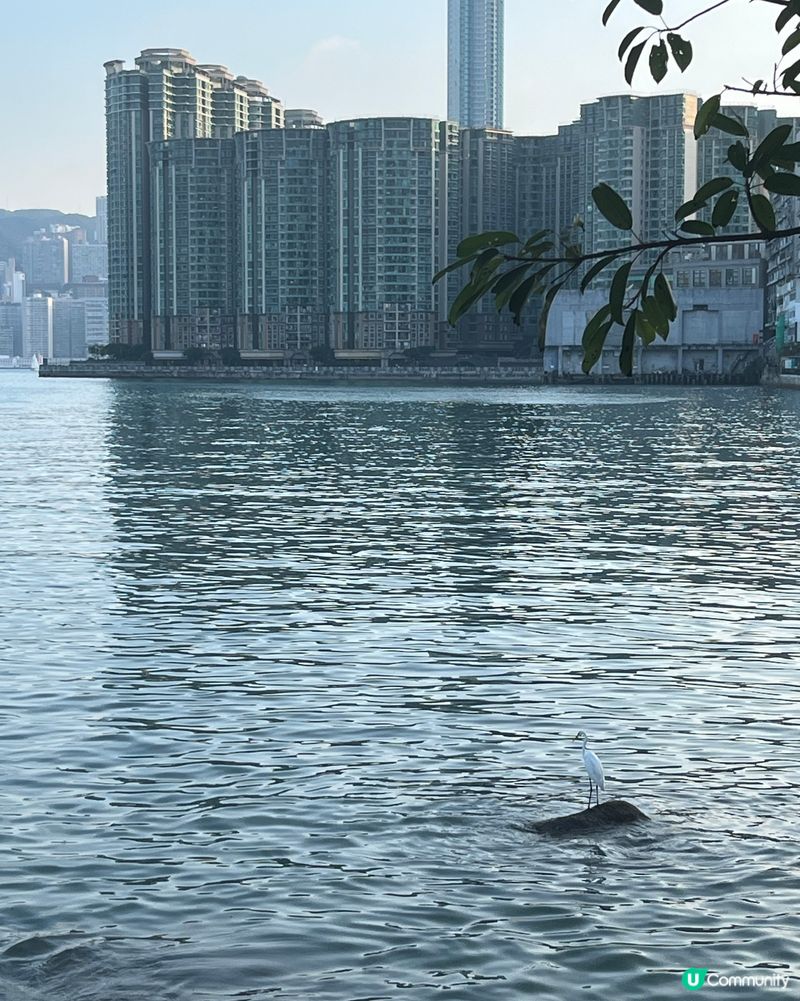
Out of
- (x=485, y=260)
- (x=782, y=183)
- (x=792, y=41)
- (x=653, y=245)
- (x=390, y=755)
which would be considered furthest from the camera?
(x=390, y=755)

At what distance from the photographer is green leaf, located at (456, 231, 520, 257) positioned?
527cm

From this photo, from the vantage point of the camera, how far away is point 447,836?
1302 cm

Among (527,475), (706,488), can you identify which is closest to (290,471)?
(527,475)

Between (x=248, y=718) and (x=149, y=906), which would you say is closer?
(x=149, y=906)

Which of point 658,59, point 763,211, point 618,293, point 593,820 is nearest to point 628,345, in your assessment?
point 618,293

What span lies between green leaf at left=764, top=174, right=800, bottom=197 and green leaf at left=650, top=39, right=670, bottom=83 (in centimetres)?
105

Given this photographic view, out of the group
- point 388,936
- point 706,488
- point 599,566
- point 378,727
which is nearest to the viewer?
point 388,936

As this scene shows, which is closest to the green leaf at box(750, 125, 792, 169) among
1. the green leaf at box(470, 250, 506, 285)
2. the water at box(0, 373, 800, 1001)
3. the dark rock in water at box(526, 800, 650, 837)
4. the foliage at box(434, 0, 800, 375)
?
the foliage at box(434, 0, 800, 375)

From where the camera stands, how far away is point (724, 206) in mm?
5477

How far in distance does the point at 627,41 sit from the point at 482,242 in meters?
1.11

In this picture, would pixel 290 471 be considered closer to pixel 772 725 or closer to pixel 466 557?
pixel 466 557

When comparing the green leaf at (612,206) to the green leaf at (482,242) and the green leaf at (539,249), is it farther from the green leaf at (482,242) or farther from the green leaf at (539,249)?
the green leaf at (482,242)

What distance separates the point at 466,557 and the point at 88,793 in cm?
1877

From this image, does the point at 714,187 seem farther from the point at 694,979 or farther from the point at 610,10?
the point at 694,979
